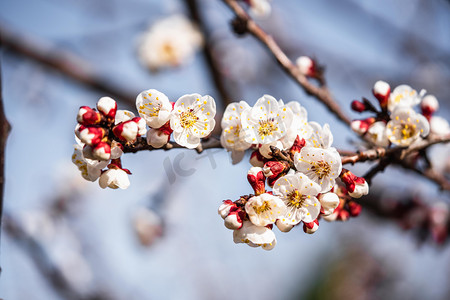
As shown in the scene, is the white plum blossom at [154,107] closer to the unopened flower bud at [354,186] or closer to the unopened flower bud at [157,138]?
the unopened flower bud at [157,138]

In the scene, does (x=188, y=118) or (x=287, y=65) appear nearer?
(x=188, y=118)

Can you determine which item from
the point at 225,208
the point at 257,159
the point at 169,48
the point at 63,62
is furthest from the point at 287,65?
the point at 169,48

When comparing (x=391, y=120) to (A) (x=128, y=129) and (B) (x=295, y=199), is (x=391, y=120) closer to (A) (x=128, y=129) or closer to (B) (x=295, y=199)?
(B) (x=295, y=199)

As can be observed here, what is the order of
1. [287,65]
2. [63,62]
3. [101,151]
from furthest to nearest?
[63,62]
[287,65]
[101,151]

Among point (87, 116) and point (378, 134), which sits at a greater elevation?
point (378, 134)

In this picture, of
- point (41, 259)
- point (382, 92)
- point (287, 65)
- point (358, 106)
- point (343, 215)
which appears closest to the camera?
point (343, 215)

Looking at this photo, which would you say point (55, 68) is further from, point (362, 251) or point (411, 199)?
point (362, 251)
